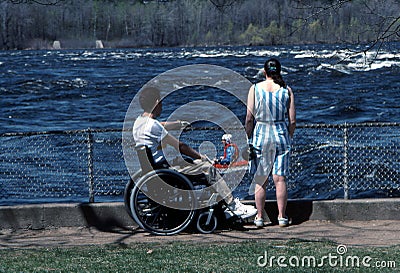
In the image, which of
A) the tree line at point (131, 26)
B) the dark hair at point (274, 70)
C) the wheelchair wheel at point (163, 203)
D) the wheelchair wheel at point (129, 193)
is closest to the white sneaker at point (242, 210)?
the wheelchair wheel at point (163, 203)

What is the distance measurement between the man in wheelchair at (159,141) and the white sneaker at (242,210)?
19cm

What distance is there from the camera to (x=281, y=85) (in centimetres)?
860

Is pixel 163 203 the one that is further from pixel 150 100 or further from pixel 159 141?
pixel 150 100

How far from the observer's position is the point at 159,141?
27.3 feet

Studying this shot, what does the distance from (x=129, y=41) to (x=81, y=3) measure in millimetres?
13916

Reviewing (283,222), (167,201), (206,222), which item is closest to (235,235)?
(206,222)

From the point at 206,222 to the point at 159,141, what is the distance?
110 centimetres

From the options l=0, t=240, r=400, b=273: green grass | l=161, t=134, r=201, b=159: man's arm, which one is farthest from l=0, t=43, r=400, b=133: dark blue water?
l=0, t=240, r=400, b=273: green grass

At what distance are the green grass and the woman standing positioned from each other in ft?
3.48

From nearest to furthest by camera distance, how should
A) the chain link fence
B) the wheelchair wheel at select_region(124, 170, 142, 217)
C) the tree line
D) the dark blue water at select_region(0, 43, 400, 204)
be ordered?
the wheelchair wheel at select_region(124, 170, 142, 217)
the chain link fence
the dark blue water at select_region(0, 43, 400, 204)
the tree line

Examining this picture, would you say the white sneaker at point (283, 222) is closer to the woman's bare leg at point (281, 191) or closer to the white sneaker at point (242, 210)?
the woman's bare leg at point (281, 191)

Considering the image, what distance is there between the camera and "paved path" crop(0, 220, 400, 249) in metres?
8.29

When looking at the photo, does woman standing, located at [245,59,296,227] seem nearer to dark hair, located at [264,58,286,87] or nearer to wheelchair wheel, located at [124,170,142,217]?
dark hair, located at [264,58,286,87]

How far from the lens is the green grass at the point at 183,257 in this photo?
6.59 m
